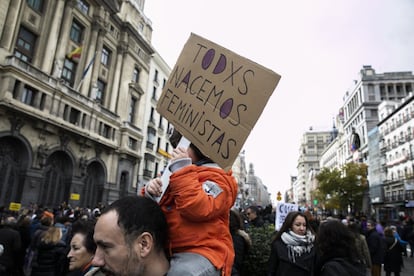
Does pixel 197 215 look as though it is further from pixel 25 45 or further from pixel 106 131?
pixel 106 131

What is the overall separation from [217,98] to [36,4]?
27.2 metres

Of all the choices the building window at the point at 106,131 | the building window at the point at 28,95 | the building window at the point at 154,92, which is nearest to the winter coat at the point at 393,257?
the building window at the point at 28,95

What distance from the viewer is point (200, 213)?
166 centimetres

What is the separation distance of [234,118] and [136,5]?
39.1 metres

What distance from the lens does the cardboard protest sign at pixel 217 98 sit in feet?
6.69

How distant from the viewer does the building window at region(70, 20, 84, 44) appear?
2622 centimetres

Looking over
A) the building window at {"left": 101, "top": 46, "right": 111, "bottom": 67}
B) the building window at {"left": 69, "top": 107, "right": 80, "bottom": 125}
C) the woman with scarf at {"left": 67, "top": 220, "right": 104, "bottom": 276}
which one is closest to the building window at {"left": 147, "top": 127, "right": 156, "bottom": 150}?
the building window at {"left": 101, "top": 46, "right": 111, "bottom": 67}

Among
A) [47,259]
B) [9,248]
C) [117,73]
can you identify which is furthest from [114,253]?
[117,73]

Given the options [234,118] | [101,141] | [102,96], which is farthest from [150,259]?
[102,96]

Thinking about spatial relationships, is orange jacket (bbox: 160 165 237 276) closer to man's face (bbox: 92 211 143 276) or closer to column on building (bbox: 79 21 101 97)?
man's face (bbox: 92 211 143 276)

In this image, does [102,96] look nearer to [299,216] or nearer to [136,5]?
[136,5]

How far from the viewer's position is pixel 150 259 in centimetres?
153

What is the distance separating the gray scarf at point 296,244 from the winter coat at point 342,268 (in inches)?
40.2

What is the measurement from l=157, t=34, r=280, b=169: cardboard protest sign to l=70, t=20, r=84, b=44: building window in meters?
27.9
